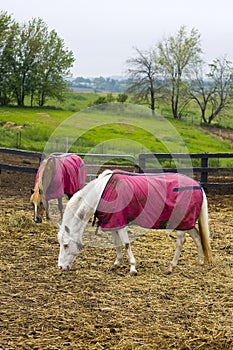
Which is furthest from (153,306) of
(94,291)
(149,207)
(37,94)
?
(37,94)

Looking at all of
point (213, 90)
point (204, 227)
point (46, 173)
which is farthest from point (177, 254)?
point (213, 90)

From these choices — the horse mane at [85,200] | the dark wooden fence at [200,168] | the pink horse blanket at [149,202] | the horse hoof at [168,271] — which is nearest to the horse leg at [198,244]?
the pink horse blanket at [149,202]

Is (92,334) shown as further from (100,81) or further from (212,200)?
(100,81)

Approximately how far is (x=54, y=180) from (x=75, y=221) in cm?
230

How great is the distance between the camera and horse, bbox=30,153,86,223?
7645 millimetres

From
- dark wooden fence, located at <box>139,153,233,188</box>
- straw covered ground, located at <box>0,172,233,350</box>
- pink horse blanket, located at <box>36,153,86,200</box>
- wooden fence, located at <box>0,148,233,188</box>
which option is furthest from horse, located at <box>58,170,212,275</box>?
dark wooden fence, located at <box>139,153,233,188</box>

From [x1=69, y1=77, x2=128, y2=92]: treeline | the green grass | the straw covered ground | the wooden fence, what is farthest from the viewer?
[x1=69, y1=77, x2=128, y2=92]: treeline

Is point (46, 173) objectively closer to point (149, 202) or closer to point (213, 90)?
point (149, 202)

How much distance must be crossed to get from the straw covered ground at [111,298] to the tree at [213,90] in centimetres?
3028

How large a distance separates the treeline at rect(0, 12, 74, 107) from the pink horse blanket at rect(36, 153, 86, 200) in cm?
3164

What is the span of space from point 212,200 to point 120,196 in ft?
18.7

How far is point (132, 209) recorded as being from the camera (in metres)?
5.84

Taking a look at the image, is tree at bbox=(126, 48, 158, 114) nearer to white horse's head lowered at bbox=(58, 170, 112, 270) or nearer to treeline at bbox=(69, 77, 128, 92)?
treeline at bbox=(69, 77, 128, 92)

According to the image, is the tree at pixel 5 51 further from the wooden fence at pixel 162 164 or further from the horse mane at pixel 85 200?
the horse mane at pixel 85 200
